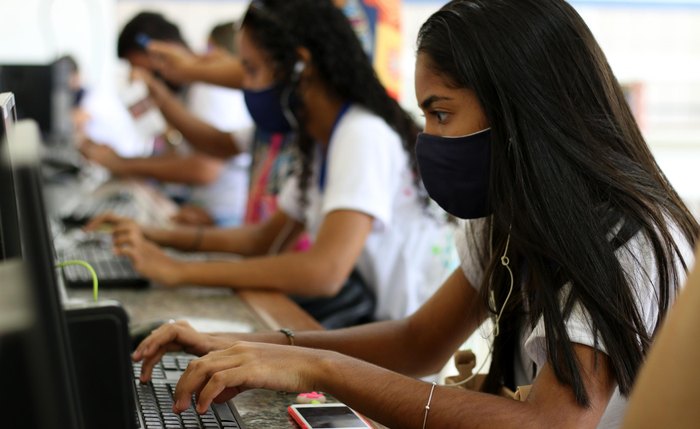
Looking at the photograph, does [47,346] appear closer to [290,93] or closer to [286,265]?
[286,265]

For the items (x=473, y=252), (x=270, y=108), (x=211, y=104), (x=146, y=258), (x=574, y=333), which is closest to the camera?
(x=574, y=333)

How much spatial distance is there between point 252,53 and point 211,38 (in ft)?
6.35

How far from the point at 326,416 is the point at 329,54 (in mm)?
1105

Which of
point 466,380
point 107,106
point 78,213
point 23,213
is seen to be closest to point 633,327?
point 466,380

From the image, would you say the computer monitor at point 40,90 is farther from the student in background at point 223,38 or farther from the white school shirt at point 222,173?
the student in background at point 223,38

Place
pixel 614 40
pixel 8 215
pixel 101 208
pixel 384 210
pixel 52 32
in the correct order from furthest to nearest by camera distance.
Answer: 1. pixel 614 40
2. pixel 52 32
3. pixel 101 208
4. pixel 384 210
5. pixel 8 215

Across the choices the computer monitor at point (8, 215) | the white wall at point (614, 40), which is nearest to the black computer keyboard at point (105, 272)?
the computer monitor at point (8, 215)

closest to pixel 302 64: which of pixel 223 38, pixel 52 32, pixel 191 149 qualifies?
pixel 191 149

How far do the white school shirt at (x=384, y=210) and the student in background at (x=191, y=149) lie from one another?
1284 mm

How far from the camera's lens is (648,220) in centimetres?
109

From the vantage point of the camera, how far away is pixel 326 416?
110cm

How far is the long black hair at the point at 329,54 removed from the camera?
2051mm

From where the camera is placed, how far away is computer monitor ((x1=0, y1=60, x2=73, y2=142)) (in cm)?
369

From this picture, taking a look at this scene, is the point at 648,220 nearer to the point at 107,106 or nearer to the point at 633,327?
the point at 633,327
